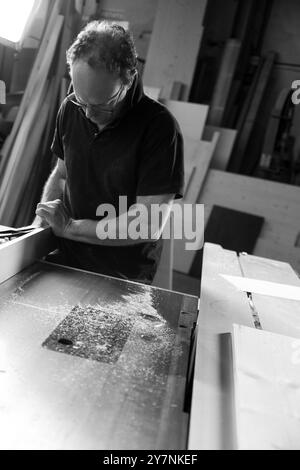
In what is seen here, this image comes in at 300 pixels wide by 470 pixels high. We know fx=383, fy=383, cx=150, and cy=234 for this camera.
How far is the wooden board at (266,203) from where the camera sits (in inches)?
158

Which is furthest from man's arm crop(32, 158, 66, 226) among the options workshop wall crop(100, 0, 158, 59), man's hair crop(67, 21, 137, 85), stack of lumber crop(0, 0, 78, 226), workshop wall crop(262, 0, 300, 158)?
workshop wall crop(262, 0, 300, 158)

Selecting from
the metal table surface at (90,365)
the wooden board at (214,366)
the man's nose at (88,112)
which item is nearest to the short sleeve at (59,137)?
the man's nose at (88,112)

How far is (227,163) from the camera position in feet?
14.4

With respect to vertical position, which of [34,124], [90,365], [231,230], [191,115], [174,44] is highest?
[174,44]

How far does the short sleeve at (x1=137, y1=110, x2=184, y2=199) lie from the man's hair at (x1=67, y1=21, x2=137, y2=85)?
8.6 inches

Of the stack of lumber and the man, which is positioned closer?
the man

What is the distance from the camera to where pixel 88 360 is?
0.89 metres

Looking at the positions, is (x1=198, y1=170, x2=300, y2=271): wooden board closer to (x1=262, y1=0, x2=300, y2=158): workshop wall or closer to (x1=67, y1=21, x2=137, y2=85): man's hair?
(x1=262, y1=0, x2=300, y2=158): workshop wall

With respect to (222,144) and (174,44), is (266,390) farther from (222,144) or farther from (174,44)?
(174,44)

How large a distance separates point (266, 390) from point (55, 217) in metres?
1.04

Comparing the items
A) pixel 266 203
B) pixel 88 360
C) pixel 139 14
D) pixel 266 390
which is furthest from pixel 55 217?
pixel 139 14

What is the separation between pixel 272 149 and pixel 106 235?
3.27 m

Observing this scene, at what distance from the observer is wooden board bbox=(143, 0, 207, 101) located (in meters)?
4.23
